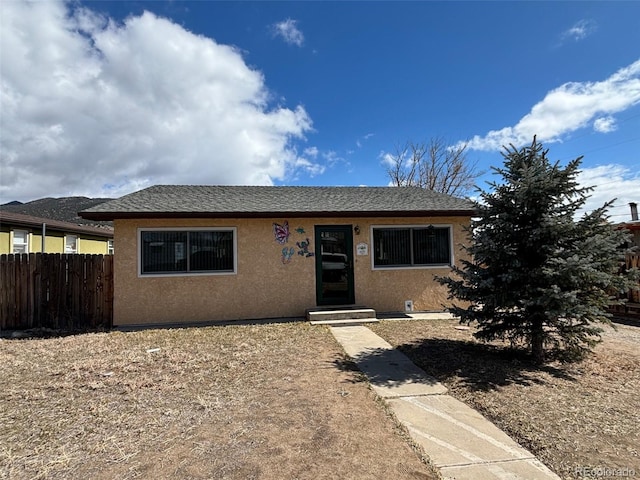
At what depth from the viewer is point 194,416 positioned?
131 inches

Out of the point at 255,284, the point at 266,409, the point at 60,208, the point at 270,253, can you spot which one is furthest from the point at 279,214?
the point at 60,208

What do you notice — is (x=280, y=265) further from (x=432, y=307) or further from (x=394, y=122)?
(x=394, y=122)

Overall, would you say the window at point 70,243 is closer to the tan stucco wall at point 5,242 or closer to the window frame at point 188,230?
the tan stucco wall at point 5,242

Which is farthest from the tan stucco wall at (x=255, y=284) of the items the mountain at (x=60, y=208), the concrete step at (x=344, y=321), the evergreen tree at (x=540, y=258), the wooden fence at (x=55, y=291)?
the mountain at (x=60, y=208)

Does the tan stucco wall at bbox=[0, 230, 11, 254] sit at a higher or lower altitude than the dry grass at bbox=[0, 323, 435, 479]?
higher

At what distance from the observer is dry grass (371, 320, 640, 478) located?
266 centimetres

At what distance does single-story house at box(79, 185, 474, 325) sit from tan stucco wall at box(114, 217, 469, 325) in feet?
0.08

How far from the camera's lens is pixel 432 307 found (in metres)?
9.23

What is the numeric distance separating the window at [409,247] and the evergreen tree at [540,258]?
3858 mm

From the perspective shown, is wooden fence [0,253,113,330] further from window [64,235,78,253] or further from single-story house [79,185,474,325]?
window [64,235,78,253]

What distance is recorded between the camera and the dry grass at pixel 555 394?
2.66 metres

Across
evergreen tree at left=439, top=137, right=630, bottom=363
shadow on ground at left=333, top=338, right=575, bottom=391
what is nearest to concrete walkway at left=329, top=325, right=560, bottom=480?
shadow on ground at left=333, top=338, right=575, bottom=391

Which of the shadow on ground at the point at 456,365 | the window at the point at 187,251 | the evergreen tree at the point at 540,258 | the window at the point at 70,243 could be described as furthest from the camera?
the window at the point at 70,243

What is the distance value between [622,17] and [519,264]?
8935 millimetres
